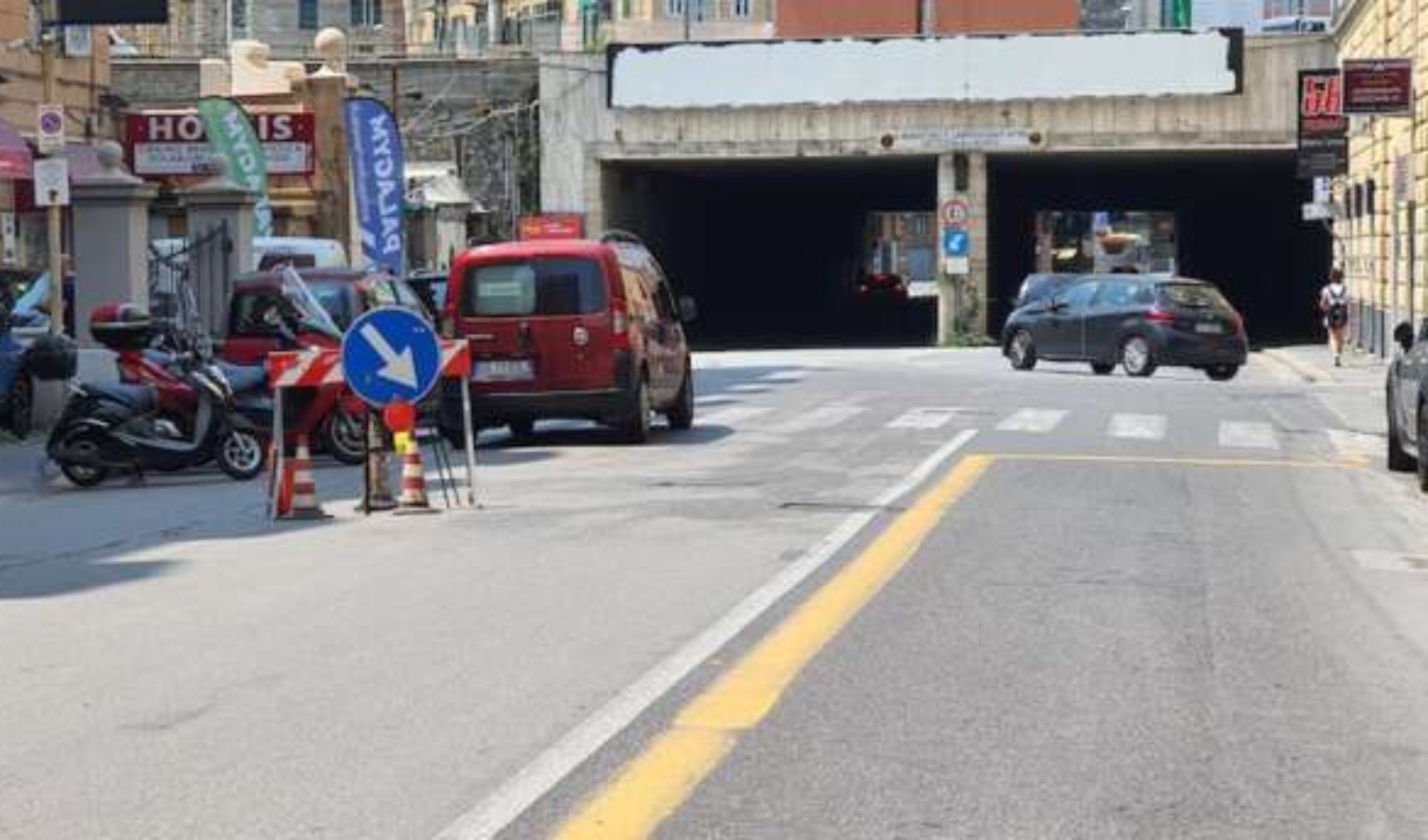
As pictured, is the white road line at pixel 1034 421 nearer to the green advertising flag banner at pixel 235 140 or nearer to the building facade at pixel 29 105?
the building facade at pixel 29 105

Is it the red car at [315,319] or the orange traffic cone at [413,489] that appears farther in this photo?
the red car at [315,319]

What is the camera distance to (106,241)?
929 inches

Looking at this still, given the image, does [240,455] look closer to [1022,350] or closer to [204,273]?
[204,273]

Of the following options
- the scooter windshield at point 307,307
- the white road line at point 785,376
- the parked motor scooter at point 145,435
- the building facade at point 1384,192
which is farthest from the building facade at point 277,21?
the parked motor scooter at point 145,435

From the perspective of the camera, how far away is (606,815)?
20.5 ft

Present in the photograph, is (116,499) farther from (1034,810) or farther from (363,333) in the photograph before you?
(1034,810)

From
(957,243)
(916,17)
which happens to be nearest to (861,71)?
(957,243)

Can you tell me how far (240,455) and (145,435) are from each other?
78 centimetres

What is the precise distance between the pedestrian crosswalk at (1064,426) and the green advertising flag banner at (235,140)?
12.0 m

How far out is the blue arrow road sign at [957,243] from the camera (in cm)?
4803

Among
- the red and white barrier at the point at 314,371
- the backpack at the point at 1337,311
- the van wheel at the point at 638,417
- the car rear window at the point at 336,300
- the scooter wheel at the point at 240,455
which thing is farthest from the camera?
the backpack at the point at 1337,311

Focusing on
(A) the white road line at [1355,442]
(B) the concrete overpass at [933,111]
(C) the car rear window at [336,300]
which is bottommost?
(A) the white road line at [1355,442]

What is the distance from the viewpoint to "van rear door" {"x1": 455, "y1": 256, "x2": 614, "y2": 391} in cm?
1955

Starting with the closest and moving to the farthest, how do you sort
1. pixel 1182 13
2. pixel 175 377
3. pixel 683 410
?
pixel 175 377
pixel 683 410
pixel 1182 13
